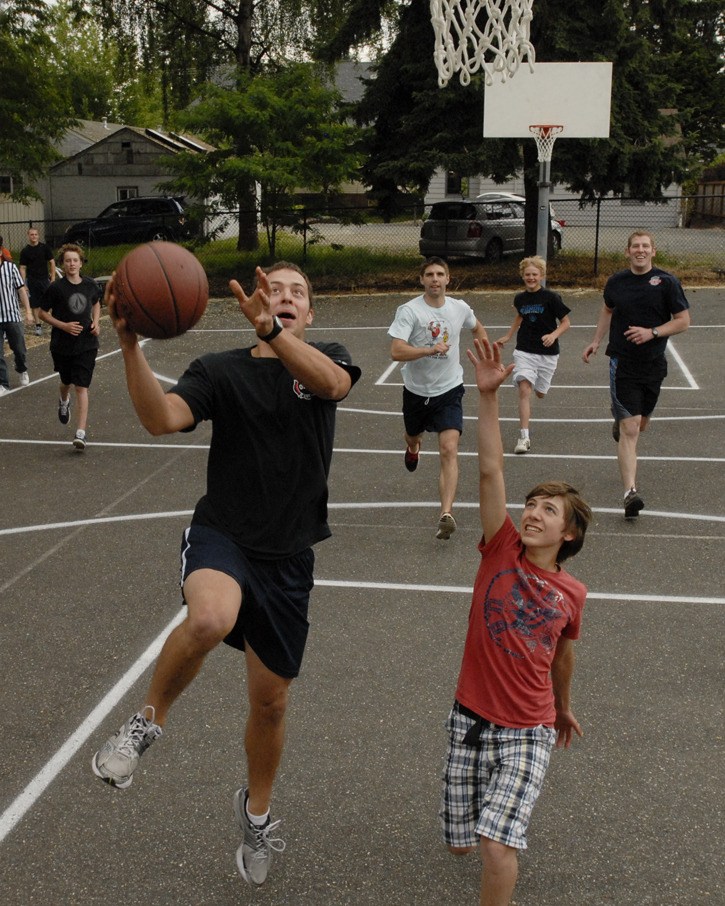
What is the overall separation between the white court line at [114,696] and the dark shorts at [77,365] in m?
5.29

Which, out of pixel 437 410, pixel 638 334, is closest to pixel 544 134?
pixel 638 334

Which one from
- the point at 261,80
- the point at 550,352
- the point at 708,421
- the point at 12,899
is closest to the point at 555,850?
the point at 12,899

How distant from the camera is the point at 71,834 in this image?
431cm

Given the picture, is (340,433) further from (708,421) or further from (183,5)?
(183,5)

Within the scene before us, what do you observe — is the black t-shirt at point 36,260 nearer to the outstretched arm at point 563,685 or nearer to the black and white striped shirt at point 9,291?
the black and white striped shirt at point 9,291

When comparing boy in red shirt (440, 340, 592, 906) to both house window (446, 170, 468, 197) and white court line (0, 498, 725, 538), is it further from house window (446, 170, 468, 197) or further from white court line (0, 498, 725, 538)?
house window (446, 170, 468, 197)

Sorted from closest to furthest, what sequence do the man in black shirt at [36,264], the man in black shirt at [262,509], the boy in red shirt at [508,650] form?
1. the boy in red shirt at [508,650]
2. the man in black shirt at [262,509]
3. the man in black shirt at [36,264]

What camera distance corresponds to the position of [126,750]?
12.3ft

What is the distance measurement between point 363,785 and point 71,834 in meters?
1.27

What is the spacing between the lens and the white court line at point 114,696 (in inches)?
179

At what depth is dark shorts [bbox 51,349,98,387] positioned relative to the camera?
11562mm

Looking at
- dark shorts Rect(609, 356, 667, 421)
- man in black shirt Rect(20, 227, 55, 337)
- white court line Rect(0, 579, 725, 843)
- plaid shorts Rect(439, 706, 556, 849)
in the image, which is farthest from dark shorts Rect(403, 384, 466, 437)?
man in black shirt Rect(20, 227, 55, 337)

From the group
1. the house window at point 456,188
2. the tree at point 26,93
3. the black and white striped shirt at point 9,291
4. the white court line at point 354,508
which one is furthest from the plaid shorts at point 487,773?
the house window at point 456,188

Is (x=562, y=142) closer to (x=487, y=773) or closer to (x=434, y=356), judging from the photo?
(x=434, y=356)
